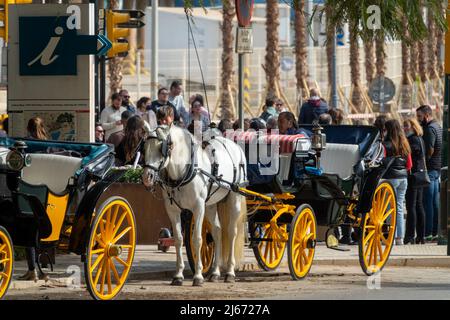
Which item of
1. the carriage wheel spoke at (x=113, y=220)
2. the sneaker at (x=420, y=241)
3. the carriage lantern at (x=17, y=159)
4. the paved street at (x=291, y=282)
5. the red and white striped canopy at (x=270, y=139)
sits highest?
the red and white striped canopy at (x=270, y=139)

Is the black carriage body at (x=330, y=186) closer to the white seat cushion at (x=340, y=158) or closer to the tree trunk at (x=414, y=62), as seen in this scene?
the white seat cushion at (x=340, y=158)

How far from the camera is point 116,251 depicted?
13.4 m

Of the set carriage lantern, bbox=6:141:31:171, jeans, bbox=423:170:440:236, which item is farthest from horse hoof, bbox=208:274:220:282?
jeans, bbox=423:170:440:236

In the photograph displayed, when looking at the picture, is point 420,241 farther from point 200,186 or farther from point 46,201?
point 46,201

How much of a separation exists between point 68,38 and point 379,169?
14.3 ft

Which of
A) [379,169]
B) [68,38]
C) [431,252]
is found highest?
[68,38]

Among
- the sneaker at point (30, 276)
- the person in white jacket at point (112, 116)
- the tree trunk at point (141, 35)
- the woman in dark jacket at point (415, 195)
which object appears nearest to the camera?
the sneaker at point (30, 276)

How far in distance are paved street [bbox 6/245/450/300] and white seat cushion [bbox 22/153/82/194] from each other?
108 centimetres

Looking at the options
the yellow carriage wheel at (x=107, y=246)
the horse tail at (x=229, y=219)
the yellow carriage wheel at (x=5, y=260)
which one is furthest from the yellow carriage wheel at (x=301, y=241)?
the yellow carriage wheel at (x=5, y=260)

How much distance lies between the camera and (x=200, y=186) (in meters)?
14.8

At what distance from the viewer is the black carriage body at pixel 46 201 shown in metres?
12.9

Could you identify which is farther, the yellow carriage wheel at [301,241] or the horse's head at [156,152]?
the yellow carriage wheel at [301,241]
